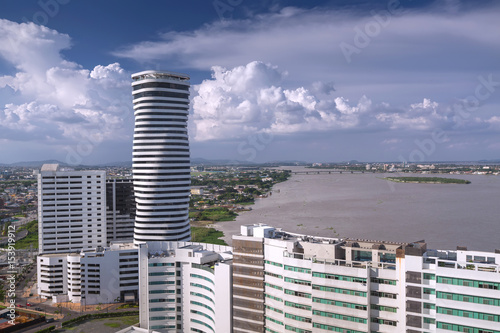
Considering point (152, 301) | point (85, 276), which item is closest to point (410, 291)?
point (152, 301)

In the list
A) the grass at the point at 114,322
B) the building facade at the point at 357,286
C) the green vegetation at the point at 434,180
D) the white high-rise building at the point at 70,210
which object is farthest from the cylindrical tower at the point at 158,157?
the green vegetation at the point at 434,180

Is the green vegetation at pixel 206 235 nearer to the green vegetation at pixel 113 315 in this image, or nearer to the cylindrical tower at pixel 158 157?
the cylindrical tower at pixel 158 157

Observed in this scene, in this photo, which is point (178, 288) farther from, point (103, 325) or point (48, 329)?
point (48, 329)

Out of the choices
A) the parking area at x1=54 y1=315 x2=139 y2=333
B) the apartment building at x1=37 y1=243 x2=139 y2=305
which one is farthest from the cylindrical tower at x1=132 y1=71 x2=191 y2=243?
the parking area at x1=54 y1=315 x2=139 y2=333

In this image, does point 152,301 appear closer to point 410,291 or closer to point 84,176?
point 410,291

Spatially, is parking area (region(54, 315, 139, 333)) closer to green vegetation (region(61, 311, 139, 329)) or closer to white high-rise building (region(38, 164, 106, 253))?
green vegetation (region(61, 311, 139, 329))

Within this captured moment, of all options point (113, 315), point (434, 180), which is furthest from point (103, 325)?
point (434, 180)

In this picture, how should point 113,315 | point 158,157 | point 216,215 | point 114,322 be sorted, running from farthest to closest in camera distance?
point 216,215 < point 158,157 < point 113,315 < point 114,322
